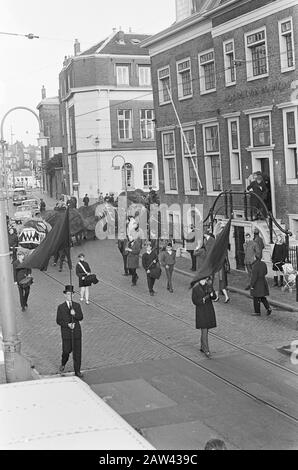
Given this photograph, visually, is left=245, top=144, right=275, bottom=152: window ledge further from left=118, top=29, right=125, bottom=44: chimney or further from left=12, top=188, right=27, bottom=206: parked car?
left=12, top=188, right=27, bottom=206: parked car

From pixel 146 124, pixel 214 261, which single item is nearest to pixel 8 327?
pixel 214 261

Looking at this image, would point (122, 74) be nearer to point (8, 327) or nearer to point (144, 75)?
point (144, 75)

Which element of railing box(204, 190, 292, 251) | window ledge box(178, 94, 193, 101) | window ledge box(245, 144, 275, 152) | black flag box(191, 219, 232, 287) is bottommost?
black flag box(191, 219, 232, 287)

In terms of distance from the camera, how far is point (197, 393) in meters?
11.5

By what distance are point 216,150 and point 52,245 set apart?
51.7 ft

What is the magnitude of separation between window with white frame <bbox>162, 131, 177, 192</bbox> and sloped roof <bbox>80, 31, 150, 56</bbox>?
2397 centimetres

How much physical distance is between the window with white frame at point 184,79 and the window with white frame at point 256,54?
5.35 metres

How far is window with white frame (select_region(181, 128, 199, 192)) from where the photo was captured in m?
30.8

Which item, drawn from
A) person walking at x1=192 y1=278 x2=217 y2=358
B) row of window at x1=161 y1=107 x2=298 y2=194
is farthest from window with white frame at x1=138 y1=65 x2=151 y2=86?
person walking at x1=192 y1=278 x2=217 y2=358

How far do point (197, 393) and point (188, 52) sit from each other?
870 inches

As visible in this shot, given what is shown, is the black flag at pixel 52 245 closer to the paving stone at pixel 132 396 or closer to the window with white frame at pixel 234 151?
the paving stone at pixel 132 396

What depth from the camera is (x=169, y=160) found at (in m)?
33.7

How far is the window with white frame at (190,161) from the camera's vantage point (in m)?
30.8

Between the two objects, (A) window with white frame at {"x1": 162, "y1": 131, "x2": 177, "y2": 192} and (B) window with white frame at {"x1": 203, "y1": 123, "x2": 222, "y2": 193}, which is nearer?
(B) window with white frame at {"x1": 203, "y1": 123, "x2": 222, "y2": 193}
